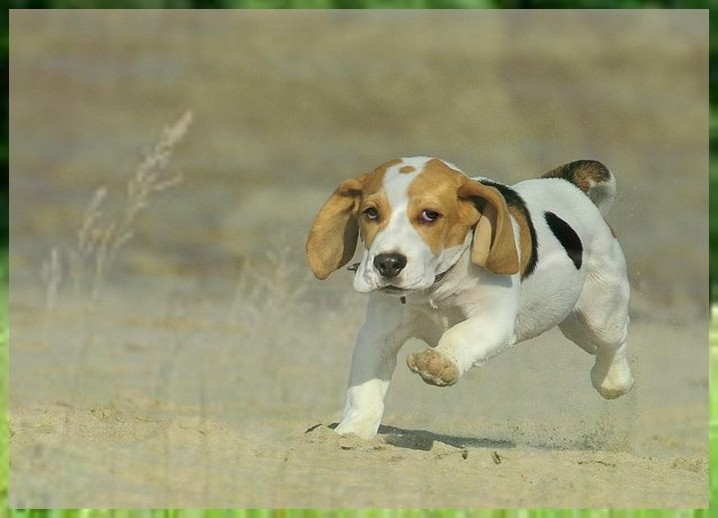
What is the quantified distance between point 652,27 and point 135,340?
0.97m

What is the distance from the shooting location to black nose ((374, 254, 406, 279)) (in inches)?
59.7

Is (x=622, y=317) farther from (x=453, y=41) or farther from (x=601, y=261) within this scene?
(x=453, y=41)

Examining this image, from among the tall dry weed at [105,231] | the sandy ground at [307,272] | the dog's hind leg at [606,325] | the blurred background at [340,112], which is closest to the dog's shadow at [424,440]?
the sandy ground at [307,272]

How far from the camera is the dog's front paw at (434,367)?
1528 millimetres

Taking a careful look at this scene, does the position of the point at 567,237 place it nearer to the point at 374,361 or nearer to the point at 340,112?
the point at 374,361

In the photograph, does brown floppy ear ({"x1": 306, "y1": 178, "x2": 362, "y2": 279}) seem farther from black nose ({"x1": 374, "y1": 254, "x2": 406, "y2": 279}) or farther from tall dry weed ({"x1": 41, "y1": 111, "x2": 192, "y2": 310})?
tall dry weed ({"x1": 41, "y1": 111, "x2": 192, "y2": 310})

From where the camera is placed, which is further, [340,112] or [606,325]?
[340,112]

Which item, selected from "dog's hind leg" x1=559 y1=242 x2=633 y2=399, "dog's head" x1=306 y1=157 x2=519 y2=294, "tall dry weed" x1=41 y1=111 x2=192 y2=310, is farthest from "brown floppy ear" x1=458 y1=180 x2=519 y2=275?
"tall dry weed" x1=41 y1=111 x2=192 y2=310

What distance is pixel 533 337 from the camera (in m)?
1.69

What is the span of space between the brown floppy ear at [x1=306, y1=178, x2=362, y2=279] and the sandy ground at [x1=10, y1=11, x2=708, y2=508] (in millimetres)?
106

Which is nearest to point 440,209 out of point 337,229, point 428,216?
point 428,216

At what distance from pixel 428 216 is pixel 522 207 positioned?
0.57 feet

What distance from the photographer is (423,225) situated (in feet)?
5.12

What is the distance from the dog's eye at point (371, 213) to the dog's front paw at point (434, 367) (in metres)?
0.17
